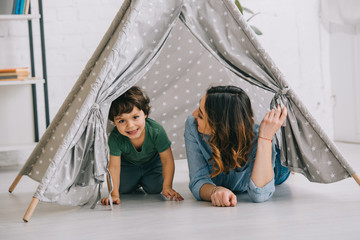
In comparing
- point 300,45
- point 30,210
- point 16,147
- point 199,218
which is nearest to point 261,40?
point 300,45

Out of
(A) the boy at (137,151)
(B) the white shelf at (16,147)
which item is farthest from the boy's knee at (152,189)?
(B) the white shelf at (16,147)

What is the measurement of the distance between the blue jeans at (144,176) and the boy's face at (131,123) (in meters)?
0.23

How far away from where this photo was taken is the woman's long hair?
179 cm

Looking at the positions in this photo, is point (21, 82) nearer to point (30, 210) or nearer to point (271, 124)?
point (30, 210)

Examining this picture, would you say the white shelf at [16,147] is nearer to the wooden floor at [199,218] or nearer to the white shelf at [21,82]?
the white shelf at [21,82]

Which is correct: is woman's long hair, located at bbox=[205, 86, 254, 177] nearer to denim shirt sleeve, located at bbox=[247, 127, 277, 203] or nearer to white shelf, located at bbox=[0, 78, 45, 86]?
denim shirt sleeve, located at bbox=[247, 127, 277, 203]

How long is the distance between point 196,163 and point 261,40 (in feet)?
7.11

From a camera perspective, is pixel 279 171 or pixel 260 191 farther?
pixel 279 171

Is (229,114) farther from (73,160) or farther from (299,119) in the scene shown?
(73,160)

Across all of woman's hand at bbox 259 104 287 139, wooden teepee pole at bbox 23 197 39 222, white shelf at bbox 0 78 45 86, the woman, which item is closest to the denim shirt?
the woman

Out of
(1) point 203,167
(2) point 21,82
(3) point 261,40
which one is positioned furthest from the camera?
(3) point 261,40

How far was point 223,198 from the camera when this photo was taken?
1798 millimetres

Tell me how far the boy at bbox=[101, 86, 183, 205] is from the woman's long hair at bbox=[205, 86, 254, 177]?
0.27 metres

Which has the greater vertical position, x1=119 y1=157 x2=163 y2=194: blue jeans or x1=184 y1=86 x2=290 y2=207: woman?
x1=184 y1=86 x2=290 y2=207: woman
